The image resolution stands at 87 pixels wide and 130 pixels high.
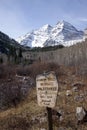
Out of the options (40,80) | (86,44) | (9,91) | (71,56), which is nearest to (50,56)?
(71,56)

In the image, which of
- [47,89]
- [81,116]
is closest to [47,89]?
[47,89]

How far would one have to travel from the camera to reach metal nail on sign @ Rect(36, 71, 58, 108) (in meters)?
6.63

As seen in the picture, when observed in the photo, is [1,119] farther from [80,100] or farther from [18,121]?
[80,100]

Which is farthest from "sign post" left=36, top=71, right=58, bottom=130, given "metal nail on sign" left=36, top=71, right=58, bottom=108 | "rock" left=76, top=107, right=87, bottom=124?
"rock" left=76, top=107, right=87, bottom=124

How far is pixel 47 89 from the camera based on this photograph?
669cm

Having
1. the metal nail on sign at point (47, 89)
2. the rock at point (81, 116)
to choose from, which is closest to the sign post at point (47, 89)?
the metal nail on sign at point (47, 89)

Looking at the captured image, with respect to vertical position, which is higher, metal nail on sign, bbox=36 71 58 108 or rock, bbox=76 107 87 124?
metal nail on sign, bbox=36 71 58 108

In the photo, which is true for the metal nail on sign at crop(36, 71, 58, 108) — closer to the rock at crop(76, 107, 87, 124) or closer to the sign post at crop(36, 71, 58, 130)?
the sign post at crop(36, 71, 58, 130)

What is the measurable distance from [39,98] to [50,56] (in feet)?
403

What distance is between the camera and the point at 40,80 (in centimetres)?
684

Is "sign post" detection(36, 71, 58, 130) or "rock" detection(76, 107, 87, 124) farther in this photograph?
"rock" detection(76, 107, 87, 124)

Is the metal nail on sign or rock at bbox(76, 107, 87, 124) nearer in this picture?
the metal nail on sign

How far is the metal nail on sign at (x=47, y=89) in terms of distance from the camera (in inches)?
261

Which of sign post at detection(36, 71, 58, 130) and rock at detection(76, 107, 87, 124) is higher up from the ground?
sign post at detection(36, 71, 58, 130)
